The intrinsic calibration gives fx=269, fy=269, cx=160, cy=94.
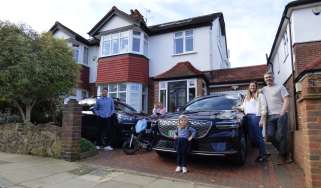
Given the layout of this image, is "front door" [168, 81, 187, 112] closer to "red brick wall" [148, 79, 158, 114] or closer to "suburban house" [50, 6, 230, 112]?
"suburban house" [50, 6, 230, 112]

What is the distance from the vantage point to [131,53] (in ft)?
51.9

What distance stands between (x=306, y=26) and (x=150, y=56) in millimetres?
9116

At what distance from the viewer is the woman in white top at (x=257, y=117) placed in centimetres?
576

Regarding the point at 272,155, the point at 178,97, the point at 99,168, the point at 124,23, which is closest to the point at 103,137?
the point at 99,168

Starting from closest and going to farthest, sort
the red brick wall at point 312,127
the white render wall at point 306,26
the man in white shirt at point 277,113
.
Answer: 1. the red brick wall at point 312,127
2. the man in white shirt at point 277,113
3. the white render wall at point 306,26

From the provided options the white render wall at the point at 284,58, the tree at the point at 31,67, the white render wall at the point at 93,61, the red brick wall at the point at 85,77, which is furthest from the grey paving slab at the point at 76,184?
the white render wall at the point at 93,61

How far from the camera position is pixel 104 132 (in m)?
7.94

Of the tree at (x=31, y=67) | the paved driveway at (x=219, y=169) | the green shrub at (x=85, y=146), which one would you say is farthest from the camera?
the tree at (x=31, y=67)

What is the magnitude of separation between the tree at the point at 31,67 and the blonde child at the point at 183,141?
5622 mm

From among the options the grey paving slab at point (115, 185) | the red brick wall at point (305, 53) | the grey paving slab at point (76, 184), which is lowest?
the grey paving slab at point (76, 184)

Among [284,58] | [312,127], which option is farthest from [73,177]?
[284,58]

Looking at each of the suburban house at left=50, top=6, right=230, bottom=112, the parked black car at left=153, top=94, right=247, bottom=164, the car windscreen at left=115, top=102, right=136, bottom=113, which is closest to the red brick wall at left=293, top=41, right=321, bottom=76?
the suburban house at left=50, top=6, right=230, bottom=112

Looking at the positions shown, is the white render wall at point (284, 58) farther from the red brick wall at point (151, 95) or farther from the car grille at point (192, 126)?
the car grille at point (192, 126)

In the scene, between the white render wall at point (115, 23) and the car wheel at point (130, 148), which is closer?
the car wheel at point (130, 148)
